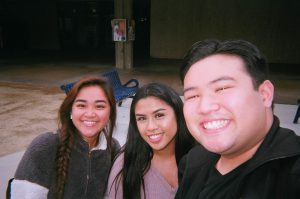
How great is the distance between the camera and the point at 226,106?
4.04ft

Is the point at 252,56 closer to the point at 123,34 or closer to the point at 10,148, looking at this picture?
the point at 10,148

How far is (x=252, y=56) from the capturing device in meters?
1.31

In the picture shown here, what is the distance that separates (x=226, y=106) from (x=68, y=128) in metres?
1.41

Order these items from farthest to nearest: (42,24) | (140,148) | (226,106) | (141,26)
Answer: (141,26) < (42,24) < (140,148) < (226,106)

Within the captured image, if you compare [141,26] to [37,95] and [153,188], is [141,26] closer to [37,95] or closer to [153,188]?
[37,95]

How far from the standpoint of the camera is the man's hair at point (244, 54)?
1292 mm

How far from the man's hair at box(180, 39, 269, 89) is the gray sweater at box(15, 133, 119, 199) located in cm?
119

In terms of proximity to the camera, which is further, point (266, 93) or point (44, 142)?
point (44, 142)

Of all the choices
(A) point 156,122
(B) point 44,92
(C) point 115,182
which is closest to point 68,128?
(C) point 115,182

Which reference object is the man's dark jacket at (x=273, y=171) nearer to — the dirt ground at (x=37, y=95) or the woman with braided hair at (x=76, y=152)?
the woman with braided hair at (x=76, y=152)

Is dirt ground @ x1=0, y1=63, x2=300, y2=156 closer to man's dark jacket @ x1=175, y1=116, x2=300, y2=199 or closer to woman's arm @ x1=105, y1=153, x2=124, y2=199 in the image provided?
woman's arm @ x1=105, y1=153, x2=124, y2=199

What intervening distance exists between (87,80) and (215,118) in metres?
1.30

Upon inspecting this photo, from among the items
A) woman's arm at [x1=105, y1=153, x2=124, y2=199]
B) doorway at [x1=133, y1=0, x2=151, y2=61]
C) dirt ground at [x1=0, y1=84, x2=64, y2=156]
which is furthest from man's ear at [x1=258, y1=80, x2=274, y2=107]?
doorway at [x1=133, y1=0, x2=151, y2=61]

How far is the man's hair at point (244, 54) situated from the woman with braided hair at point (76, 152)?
1.09 meters
